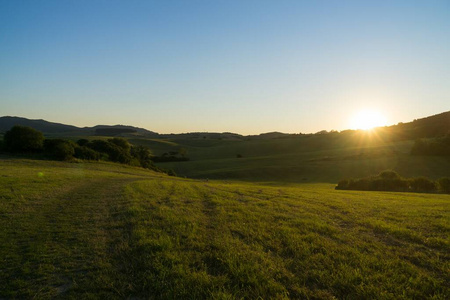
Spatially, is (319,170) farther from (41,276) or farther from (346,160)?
(41,276)

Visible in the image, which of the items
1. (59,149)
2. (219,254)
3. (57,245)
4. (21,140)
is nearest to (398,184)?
(219,254)

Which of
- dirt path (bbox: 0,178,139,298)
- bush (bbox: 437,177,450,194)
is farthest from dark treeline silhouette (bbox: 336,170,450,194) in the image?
dirt path (bbox: 0,178,139,298)

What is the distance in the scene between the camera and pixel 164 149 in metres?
152

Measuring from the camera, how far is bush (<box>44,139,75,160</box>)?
46.2 m

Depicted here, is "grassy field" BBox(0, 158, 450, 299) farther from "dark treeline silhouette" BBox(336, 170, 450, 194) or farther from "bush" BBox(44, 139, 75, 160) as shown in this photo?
"bush" BBox(44, 139, 75, 160)

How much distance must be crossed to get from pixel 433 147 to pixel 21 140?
95.8m

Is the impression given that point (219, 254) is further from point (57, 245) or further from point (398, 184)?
point (398, 184)

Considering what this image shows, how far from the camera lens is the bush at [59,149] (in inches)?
1820

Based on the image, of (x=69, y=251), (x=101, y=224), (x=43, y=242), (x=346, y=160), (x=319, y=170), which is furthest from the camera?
(x=346, y=160)

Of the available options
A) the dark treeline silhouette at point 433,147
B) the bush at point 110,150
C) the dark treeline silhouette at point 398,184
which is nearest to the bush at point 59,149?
the bush at point 110,150

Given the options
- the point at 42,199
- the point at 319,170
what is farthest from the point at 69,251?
the point at 319,170

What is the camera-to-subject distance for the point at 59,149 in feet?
152

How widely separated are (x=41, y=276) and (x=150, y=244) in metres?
2.88

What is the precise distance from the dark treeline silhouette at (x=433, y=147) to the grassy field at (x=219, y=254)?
76.0 m
